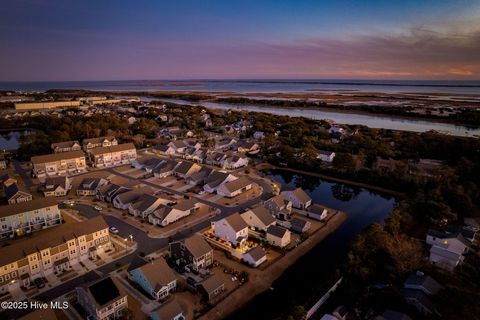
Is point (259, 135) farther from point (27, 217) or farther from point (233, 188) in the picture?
point (27, 217)

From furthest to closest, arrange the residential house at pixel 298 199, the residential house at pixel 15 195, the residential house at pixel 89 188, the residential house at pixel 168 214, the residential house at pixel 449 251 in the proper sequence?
1. the residential house at pixel 89 188
2. the residential house at pixel 298 199
3. the residential house at pixel 15 195
4. the residential house at pixel 168 214
5. the residential house at pixel 449 251

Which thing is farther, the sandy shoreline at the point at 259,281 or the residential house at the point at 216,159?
the residential house at the point at 216,159

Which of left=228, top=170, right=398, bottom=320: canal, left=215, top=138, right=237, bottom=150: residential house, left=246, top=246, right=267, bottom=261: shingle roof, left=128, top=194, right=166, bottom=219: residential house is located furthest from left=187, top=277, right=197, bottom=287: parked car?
left=215, top=138, right=237, bottom=150: residential house

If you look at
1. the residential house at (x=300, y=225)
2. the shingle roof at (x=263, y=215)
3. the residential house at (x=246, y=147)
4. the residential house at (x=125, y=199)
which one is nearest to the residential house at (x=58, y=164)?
the residential house at (x=125, y=199)

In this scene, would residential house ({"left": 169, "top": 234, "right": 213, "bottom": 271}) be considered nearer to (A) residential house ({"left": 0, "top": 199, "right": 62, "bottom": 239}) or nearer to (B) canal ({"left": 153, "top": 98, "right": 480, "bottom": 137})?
(A) residential house ({"left": 0, "top": 199, "right": 62, "bottom": 239})

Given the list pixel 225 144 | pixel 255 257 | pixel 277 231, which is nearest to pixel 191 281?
pixel 255 257

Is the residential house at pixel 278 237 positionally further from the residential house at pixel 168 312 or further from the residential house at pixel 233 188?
the residential house at pixel 168 312

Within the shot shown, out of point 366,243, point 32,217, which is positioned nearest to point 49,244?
point 32,217
